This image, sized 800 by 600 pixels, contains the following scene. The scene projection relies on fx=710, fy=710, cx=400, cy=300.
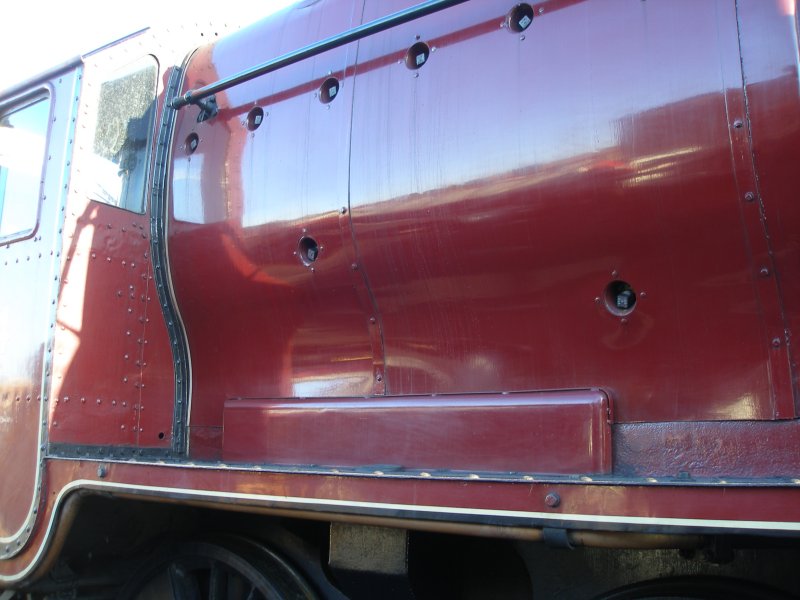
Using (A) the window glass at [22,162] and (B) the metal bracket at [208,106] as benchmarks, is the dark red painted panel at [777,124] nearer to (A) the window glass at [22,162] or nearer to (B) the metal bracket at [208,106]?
(B) the metal bracket at [208,106]

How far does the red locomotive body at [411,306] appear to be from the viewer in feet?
5.30

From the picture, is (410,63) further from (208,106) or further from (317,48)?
(208,106)

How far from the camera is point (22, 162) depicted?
9.89ft

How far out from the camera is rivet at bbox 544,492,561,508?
148cm

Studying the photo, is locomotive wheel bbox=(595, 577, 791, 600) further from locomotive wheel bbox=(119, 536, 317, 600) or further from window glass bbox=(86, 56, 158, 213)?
window glass bbox=(86, 56, 158, 213)

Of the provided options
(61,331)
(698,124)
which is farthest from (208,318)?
(698,124)

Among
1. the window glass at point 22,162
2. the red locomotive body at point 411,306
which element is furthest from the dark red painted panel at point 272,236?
the window glass at point 22,162

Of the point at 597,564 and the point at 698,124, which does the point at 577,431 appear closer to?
the point at 597,564

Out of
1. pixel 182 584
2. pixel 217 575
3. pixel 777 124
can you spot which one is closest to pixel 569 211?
pixel 777 124

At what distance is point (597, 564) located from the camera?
1987 millimetres

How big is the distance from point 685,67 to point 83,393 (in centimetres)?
229

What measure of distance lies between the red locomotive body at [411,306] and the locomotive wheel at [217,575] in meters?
0.01

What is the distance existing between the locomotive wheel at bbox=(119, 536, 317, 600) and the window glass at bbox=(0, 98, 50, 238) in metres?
1.43

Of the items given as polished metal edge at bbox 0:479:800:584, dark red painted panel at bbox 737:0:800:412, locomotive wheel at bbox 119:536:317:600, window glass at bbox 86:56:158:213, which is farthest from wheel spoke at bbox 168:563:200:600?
dark red painted panel at bbox 737:0:800:412
